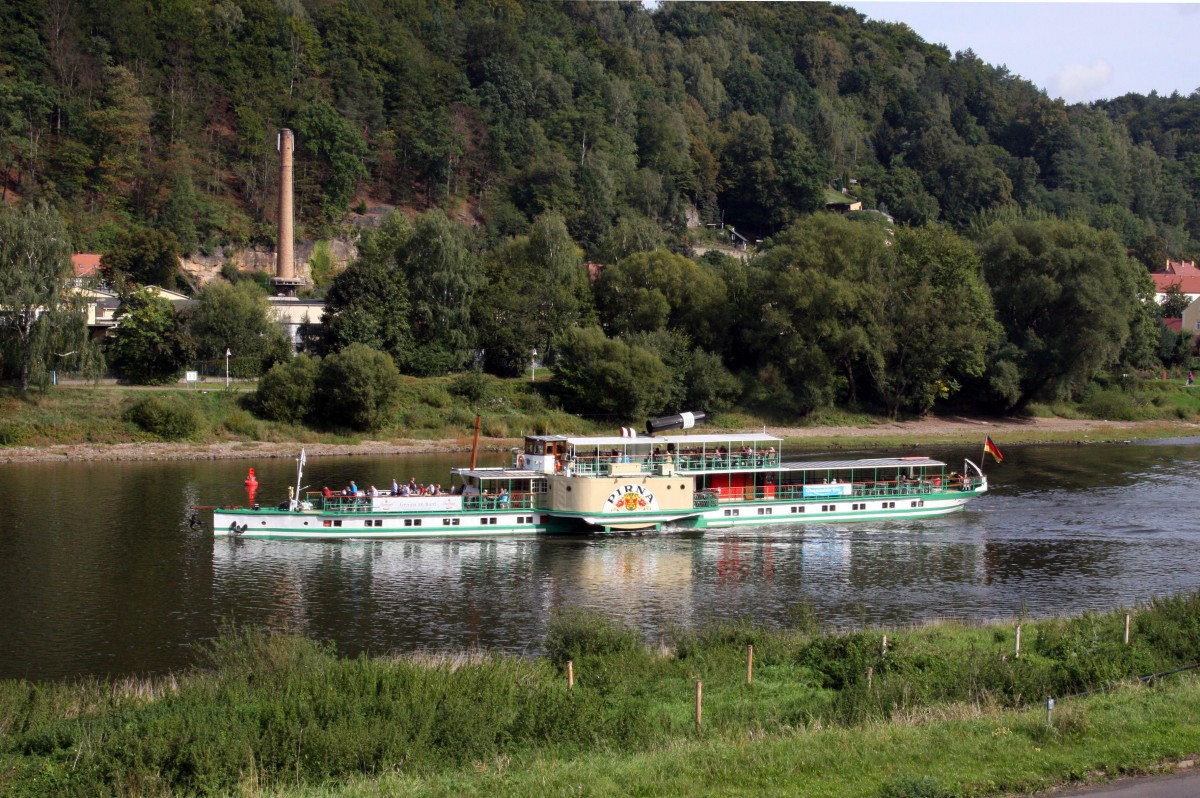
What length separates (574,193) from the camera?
13200 cm

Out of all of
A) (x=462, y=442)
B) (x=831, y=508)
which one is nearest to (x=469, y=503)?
(x=831, y=508)

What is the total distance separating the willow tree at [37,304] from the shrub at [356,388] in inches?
522

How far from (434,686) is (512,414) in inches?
2195

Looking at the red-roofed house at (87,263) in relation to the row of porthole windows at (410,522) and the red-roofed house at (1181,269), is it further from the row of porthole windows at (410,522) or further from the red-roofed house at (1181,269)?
the red-roofed house at (1181,269)

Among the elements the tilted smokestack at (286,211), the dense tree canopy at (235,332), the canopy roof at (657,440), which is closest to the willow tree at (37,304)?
the dense tree canopy at (235,332)

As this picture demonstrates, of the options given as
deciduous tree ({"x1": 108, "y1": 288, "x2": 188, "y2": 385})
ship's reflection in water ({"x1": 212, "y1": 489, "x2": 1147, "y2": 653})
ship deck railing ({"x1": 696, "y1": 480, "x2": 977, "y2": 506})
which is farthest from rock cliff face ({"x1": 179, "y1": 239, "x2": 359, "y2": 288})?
ship's reflection in water ({"x1": 212, "y1": 489, "x2": 1147, "y2": 653})

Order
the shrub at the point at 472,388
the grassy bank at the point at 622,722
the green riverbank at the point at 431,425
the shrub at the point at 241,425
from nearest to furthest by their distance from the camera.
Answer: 1. the grassy bank at the point at 622,722
2. the green riverbank at the point at 431,425
3. the shrub at the point at 241,425
4. the shrub at the point at 472,388

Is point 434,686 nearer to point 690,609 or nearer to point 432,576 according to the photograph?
point 690,609

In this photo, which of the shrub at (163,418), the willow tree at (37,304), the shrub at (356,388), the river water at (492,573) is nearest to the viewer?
the river water at (492,573)

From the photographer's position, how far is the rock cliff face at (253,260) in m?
103

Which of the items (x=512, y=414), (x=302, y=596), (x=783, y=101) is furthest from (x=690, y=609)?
(x=783, y=101)

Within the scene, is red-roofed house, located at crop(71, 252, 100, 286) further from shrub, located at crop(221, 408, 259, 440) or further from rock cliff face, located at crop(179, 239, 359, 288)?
shrub, located at crop(221, 408, 259, 440)

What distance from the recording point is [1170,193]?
197 meters

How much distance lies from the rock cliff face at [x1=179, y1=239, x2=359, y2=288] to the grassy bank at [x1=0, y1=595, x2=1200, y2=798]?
81.2 meters
